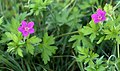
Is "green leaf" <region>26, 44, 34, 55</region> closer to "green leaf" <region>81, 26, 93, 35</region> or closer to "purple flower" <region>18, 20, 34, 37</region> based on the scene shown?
"purple flower" <region>18, 20, 34, 37</region>

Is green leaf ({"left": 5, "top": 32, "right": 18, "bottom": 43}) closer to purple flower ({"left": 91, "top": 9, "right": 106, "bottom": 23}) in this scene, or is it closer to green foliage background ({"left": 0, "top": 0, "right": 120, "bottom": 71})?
green foliage background ({"left": 0, "top": 0, "right": 120, "bottom": 71})

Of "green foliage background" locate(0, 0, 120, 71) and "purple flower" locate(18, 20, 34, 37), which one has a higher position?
"purple flower" locate(18, 20, 34, 37)

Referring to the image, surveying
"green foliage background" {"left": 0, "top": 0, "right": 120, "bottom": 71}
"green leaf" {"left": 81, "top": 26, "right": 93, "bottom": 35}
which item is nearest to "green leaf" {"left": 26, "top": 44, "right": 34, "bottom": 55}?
"green foliage background" {"left": 0, "top": 0, "right": 120, "bottom": 71}

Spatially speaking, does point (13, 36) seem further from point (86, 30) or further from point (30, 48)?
point (86, 30)

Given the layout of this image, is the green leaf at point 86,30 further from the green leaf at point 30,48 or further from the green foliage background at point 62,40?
the green leaf at point 30,48

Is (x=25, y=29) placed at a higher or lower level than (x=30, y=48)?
higher

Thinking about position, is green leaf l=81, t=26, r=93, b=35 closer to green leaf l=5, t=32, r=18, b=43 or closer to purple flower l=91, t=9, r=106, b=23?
purple flower l=91, t=9, r=106, b=23

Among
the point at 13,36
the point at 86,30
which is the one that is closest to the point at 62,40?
the point at 86,30

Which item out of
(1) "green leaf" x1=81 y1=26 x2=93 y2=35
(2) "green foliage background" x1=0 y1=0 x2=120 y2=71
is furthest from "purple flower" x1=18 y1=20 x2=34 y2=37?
(1) "green leaf" x1=81 y1=26 x2=93 y2=35

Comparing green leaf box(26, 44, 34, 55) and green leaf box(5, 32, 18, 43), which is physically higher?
green leaf box(5, 32, 18, 43)

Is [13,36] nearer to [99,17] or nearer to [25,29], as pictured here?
[25,29]

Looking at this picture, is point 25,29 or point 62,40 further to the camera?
point 62,40

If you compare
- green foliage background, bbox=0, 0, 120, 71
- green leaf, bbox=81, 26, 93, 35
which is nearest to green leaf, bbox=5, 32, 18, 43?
green foliage background, bbox=0, 0, 120, 71
